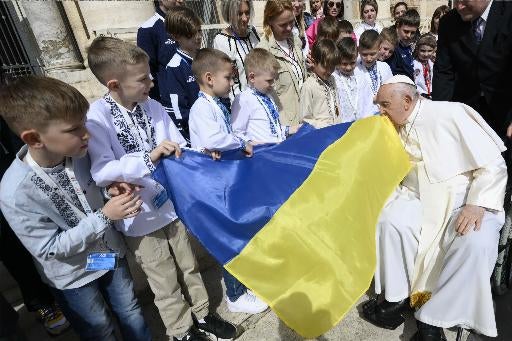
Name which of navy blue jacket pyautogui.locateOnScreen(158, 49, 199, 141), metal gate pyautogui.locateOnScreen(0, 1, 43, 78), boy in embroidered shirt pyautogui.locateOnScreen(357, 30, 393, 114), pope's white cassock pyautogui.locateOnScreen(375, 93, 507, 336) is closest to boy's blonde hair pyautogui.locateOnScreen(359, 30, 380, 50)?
boy in embroidered shirt pyautogui.locateOnScreen(357, 30, 393, 114)

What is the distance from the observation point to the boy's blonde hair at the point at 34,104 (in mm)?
1661

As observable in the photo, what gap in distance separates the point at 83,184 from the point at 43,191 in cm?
21

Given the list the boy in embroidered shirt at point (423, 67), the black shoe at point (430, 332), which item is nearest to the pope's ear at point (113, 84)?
the black shoe at point (430, 332)

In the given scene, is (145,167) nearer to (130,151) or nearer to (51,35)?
(130,151)

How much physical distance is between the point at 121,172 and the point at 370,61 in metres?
3.60

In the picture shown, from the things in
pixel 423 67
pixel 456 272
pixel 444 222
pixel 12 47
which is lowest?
pixel 456 272

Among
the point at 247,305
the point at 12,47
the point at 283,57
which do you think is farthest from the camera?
the point at 12,47

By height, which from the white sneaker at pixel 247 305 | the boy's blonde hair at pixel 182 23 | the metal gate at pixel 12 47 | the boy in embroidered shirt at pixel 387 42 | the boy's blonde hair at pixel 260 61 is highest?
the metal gate at pixel 12 47

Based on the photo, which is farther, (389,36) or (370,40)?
(389,36)

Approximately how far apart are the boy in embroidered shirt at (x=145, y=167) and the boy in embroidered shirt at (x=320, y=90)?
5.61 feet

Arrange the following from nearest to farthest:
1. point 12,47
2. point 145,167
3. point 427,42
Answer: point 145,167 < point 427,42 < point 12,47

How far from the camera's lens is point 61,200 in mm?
1861

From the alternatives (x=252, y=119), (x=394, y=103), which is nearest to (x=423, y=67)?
(x=394, y=103)

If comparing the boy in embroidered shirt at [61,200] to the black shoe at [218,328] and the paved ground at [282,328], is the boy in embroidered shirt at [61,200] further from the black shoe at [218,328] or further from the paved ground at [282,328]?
the paved ground at [282,328]
